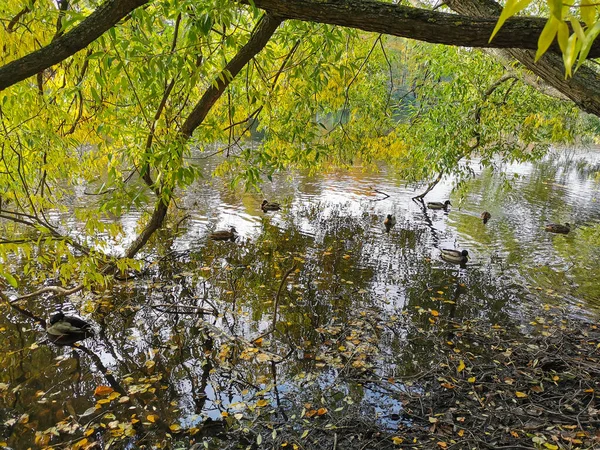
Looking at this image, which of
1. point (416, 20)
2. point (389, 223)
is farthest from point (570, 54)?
point (389, 223)

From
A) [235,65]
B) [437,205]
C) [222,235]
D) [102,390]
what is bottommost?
[102,390]

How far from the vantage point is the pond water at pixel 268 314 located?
4.64m

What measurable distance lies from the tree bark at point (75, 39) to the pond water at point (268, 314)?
150 inches

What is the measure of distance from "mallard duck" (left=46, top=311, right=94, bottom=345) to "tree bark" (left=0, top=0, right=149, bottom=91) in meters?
5.06

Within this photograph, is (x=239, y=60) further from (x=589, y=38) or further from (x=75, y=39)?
(x=589, y=38)

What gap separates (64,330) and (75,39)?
5.26m

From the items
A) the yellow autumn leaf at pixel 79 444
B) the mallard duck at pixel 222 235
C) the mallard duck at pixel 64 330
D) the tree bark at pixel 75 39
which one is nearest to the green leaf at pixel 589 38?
the tree bark at pixel 75 39

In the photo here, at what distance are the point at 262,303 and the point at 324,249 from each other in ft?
11.5

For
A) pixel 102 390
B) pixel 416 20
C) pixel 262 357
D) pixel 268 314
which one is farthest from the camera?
pixel 268 314

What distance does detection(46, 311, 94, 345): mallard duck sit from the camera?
5801 millimetres

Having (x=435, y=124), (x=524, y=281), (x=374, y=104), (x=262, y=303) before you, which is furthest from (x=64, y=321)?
(x=524, y=281)

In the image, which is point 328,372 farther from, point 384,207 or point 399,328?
point 384,207

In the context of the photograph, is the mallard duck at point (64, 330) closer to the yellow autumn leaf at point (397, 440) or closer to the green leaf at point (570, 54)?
the yellow autumn leaf at point (397, 440)

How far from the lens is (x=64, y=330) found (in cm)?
581
